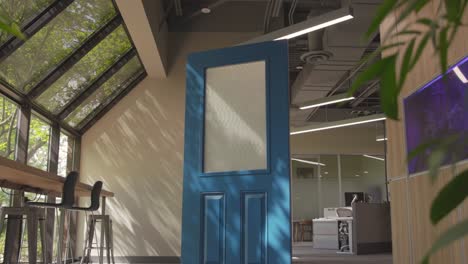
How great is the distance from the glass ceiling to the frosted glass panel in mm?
1881

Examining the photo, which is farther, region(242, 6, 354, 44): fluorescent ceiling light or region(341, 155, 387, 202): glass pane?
region(341, 155, 387, 202): glass pane

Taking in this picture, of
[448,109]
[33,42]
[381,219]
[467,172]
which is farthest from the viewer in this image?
[381,219]

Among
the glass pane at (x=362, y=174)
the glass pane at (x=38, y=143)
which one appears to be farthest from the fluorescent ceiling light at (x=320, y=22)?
the glass pane at (x=362, y=174)

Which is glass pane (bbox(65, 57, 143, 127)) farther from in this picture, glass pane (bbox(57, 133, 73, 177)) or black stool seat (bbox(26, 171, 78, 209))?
black stool seat (bbox(26, 171, 78, 209))

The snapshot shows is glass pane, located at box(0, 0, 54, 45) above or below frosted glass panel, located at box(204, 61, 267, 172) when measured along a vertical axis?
above

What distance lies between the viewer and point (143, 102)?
25.1ft

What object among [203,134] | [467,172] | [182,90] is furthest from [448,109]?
[182,90]

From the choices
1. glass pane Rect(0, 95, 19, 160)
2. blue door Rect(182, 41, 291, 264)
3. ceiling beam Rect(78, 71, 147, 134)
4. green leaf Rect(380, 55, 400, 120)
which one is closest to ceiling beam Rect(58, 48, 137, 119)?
ceiling beam Rect(78, 71, 147, 134)

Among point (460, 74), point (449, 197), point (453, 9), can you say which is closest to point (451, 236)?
point (449, 197)

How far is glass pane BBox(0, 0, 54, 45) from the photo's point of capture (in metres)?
4.34

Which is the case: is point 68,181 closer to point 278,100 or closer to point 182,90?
point 278,100

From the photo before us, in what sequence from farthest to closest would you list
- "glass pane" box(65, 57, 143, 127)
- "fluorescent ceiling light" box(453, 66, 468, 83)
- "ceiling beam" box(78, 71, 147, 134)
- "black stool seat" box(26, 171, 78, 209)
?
1. "ceiling beam" box(78, 71, 147, 134)
2. "glass pane" box(65, 57, 143, 127)
3. "black stool seat" box(26, 171, 78, 209)
4. "fluorescent ceiling light" box(453, 66, 468, 83)

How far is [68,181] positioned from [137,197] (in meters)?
3.12

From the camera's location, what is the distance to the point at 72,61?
5980 millimetres
